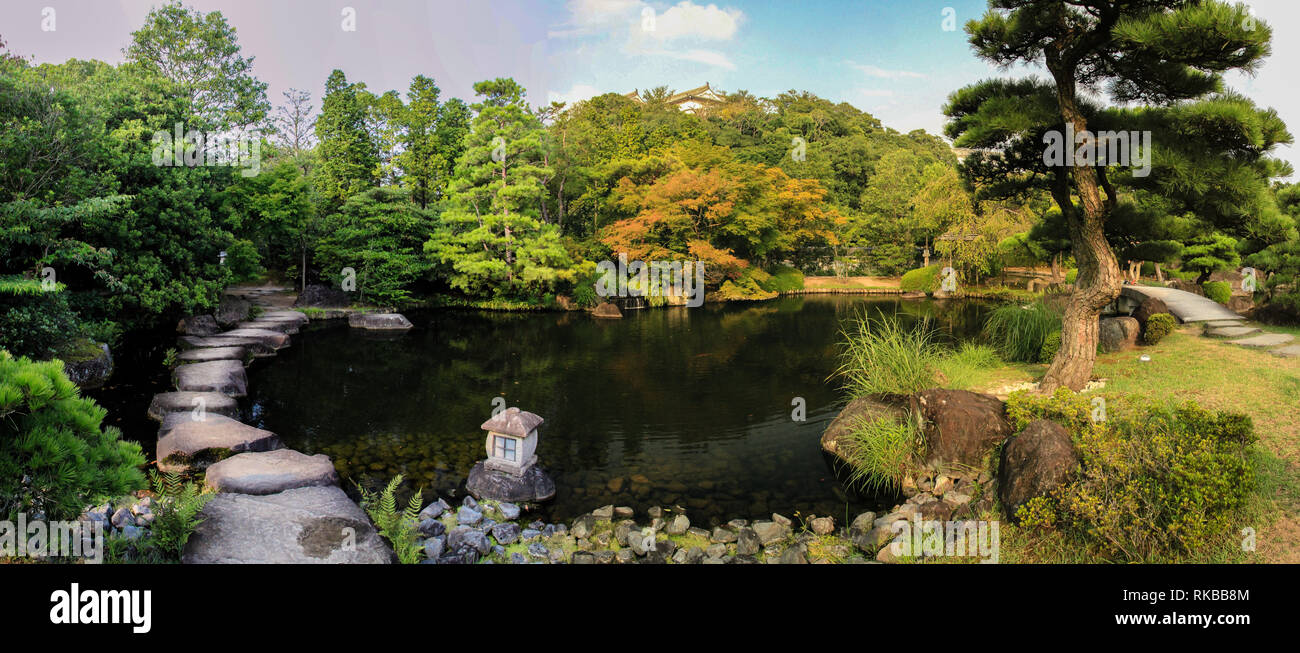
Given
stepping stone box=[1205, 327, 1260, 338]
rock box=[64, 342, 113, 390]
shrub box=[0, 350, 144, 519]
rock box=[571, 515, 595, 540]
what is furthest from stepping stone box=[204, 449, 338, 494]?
stepping stone box=[1205, 327, 1260, 338]

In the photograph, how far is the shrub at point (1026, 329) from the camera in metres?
8.90

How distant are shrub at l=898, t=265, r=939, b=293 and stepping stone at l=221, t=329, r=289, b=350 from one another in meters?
21.0

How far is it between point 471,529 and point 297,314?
42.4 feet

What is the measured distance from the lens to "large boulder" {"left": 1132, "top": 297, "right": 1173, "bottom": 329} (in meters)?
8.81

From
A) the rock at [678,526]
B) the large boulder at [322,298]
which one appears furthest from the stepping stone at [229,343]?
the rock at [678,526]

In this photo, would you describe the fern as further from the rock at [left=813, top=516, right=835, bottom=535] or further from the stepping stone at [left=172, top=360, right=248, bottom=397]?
the stepping stone at [left=172, top=360, right=248, bottom=397]

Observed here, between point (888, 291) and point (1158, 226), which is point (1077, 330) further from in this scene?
point (888, 291)

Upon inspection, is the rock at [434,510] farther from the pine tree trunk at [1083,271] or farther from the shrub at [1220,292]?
the shrub at [1220,292]

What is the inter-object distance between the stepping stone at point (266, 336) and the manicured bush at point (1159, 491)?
1268 centimetres

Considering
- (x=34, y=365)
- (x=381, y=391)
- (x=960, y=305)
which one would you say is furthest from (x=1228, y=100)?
(x=960, y=305)

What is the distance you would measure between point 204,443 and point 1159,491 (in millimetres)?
7773

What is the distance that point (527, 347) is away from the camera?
13664 millimetres

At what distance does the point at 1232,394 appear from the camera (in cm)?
602

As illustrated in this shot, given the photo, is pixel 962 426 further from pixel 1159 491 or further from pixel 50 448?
pixel 50 448
